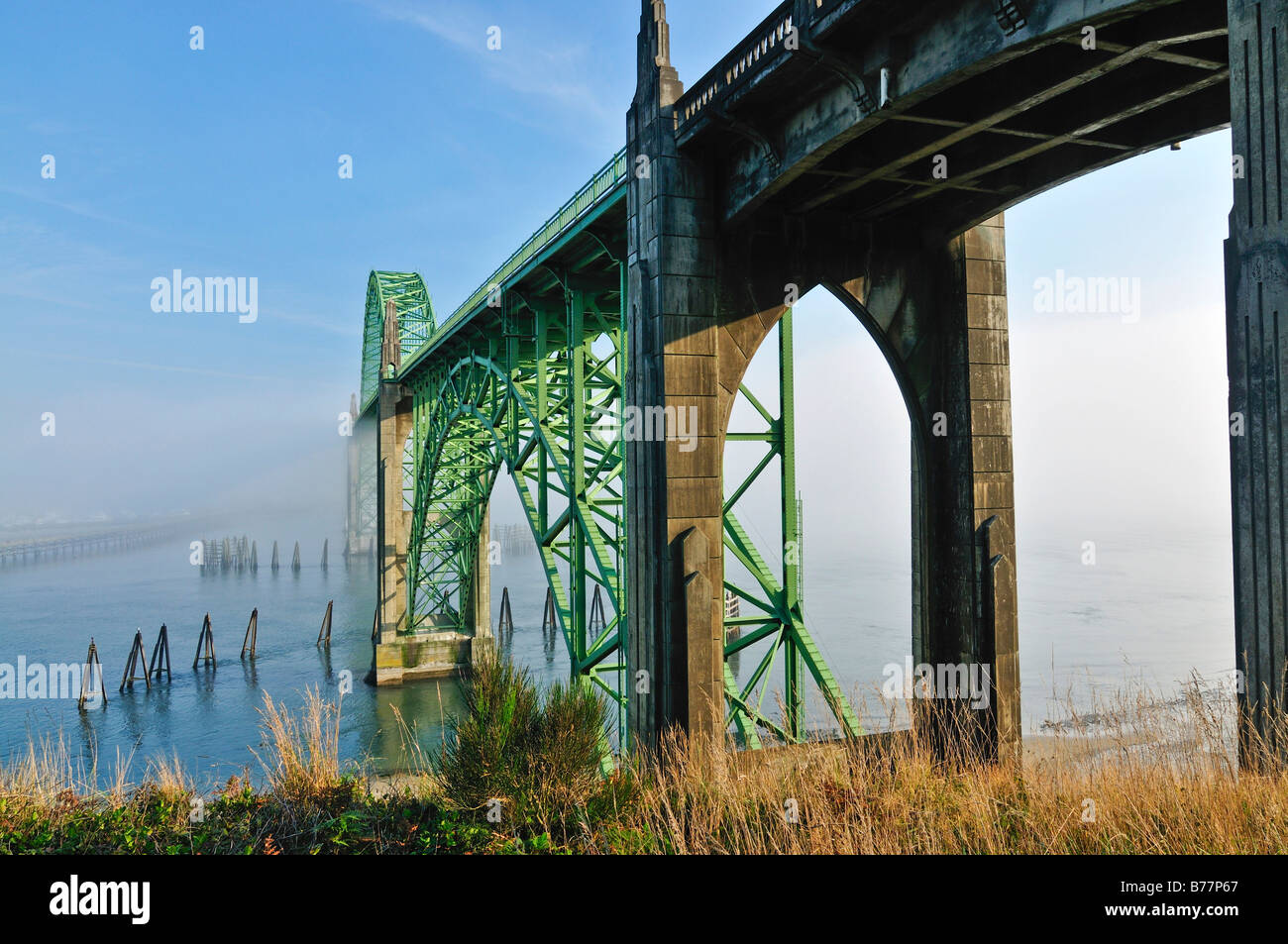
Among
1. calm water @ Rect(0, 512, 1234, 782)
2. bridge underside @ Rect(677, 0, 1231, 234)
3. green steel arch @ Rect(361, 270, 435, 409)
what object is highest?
green steel arch @ Rect(361, 270, 435, 409)

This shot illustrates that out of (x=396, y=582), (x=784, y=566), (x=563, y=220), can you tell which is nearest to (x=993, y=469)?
(x=784, y=566)

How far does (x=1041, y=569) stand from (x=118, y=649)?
85507mm

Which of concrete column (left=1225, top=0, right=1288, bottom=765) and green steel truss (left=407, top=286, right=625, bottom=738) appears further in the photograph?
green steel truss (left=407, top=286, right=625, bottom=738)

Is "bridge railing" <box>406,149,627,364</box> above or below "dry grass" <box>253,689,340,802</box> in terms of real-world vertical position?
above

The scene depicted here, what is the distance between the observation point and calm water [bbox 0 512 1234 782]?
93.4 feet

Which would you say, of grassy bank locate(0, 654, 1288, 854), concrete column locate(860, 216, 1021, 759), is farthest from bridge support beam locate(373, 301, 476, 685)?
grassy bank locate(0, 654, 1288, 854)

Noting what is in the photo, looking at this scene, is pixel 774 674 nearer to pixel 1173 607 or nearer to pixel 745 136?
pixel 745 136

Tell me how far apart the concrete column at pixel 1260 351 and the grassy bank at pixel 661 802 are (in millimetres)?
524

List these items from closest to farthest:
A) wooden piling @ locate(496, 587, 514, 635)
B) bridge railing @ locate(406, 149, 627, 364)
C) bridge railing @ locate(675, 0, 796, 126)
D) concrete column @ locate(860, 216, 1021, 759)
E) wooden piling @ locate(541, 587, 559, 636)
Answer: bridge railing @ locate(675, 0, 796, 126) < concrete column @ locate(860, 216, 1021, 759) < bridge railing @ locate(406, 149, 627, 364) < wooden piling @ locate(496, 587, 514, 635) < wooden piling @ locate(541, 587, 559, 636)

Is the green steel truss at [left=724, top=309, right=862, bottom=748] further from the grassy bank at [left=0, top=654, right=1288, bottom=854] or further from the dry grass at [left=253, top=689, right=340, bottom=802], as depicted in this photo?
the dry grass at [left=253, top=689, right=340, bottom=802]

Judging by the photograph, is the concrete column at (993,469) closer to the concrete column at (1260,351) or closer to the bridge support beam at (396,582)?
the concrete column at (1260,351)

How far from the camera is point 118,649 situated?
46.4m

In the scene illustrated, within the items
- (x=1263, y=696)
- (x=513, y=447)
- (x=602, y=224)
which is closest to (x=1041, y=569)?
(x=513, y=447)

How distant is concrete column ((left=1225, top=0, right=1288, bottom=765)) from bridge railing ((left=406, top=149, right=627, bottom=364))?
28.9 ft
